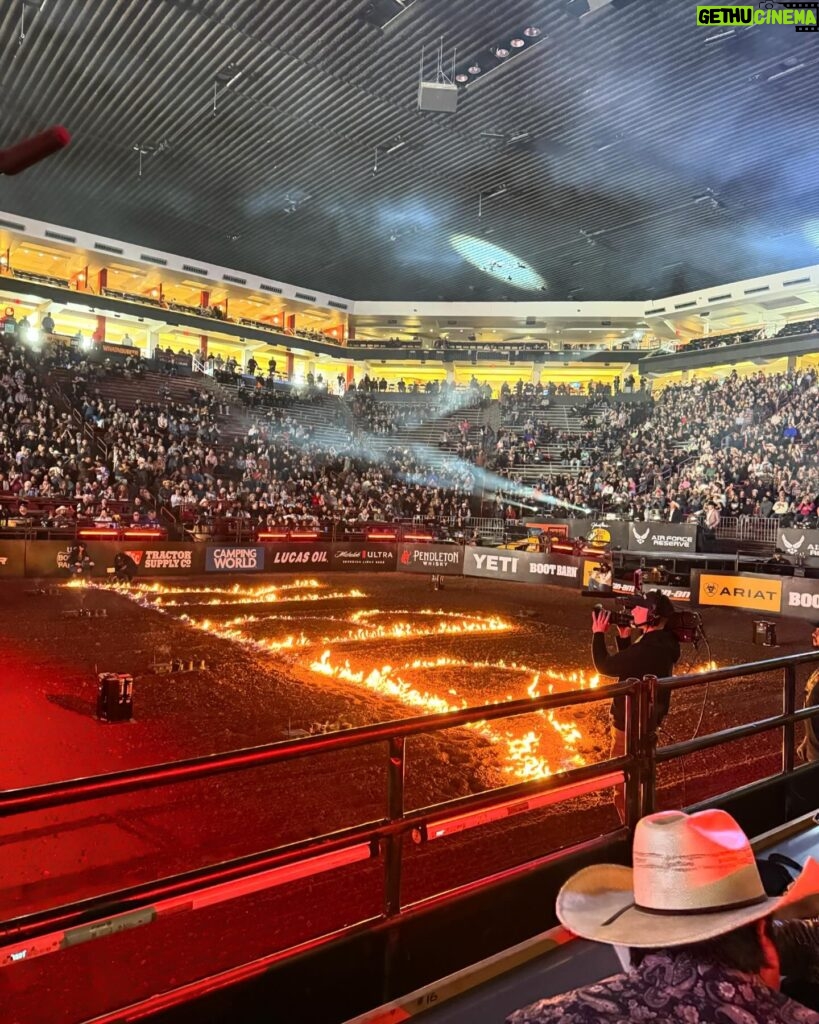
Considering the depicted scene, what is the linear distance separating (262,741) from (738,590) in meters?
12.9

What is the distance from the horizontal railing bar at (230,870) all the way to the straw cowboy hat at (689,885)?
1010 millimetres

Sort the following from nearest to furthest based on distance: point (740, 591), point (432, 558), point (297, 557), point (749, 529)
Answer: point (740, 591) → point (749, 529) → point (297, 557) → point (432, 558)

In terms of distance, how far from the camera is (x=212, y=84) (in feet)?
69.9

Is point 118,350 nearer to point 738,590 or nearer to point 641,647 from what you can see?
point 738,590

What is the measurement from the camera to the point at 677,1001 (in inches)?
61.1

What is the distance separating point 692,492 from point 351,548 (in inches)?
457

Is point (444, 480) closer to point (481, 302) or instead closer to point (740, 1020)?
point (481, 302)

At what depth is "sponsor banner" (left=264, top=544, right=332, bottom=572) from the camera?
22.7 metres

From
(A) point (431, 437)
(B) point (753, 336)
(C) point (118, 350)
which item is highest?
(B) point (753, 336)

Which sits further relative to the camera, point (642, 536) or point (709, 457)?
point (709, 457)

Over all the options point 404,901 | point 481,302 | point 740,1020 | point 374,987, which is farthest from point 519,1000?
point 481,302

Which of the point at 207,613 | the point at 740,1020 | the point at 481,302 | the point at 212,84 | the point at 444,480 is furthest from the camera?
the point at 481,302

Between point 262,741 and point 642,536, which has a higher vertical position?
point 642,536

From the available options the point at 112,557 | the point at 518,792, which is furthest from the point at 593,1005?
the point at 112,557
